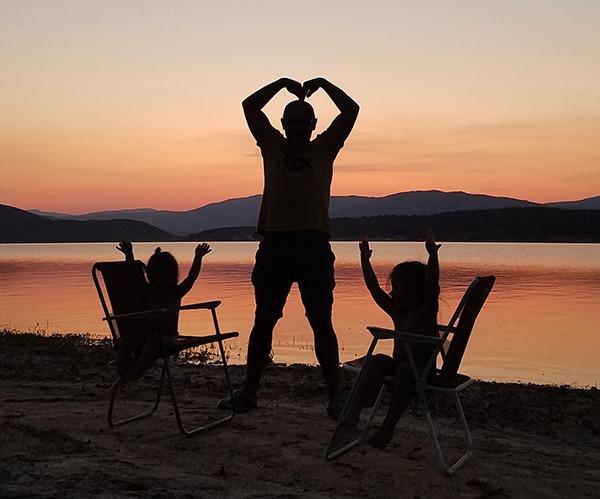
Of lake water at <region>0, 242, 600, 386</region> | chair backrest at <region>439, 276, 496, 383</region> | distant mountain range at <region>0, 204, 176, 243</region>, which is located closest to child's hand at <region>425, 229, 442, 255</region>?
chair backrest at <region>439, 276, 496, 383</region>

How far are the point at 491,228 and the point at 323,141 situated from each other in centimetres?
12510

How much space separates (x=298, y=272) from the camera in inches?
223

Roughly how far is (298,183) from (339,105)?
29.3 inches

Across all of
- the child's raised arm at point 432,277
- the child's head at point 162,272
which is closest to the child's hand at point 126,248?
the child's head at point 162,272

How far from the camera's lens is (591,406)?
23.9 ft

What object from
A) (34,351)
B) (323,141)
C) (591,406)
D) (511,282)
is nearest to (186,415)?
(323,141)

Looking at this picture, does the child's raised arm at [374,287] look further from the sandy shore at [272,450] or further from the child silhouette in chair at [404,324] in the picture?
the sandy shore at [272,450]

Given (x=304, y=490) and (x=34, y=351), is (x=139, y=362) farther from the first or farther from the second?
(x=34, y=351)

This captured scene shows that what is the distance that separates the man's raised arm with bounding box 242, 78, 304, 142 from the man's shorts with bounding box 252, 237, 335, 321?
0.90 meters

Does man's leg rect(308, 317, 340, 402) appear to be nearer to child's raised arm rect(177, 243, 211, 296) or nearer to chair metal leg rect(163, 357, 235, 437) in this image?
chair metal leg rect(163, 357, 235, 437)

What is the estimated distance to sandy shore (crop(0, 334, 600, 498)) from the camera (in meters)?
4.05

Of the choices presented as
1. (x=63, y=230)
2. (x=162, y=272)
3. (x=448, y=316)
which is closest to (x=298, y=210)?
(x=162, y=272)

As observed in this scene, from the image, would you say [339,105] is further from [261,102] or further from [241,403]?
[241,403]

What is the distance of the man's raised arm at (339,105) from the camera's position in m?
5.68
